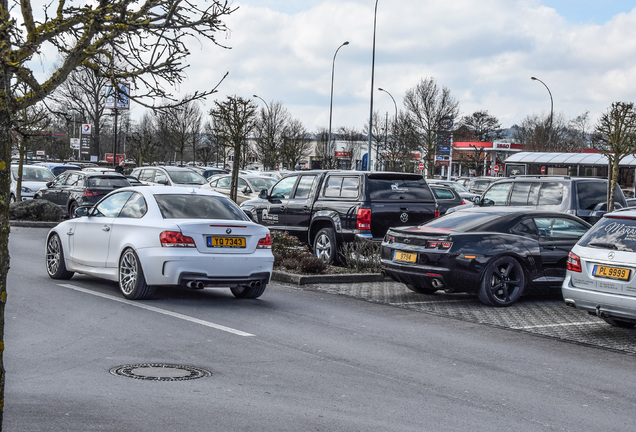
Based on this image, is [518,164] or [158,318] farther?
[518,164]

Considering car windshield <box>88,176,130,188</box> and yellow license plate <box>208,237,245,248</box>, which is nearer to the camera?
yellow license plate <box>208,237,245,248</box>

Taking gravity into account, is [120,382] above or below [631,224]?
below

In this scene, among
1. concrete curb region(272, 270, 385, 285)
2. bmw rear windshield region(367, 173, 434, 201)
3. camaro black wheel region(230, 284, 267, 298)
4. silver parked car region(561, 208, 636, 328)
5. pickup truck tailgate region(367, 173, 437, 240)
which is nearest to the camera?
silver parked car region(561, 208, 636, 328)

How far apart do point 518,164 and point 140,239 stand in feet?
176

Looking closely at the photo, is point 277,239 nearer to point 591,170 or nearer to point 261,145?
point 591,170

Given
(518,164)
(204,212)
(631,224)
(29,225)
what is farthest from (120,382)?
(518,164)

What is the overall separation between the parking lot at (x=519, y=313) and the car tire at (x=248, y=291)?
5.58ft

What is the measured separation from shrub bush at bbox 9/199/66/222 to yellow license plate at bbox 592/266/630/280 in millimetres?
19115

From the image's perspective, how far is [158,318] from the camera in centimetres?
969

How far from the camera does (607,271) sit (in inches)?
381

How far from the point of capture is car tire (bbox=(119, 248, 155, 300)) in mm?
10781

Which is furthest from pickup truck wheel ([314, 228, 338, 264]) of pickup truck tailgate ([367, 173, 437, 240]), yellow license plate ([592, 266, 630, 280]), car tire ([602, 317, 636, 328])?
yellow license plate ([592, 266, 630, 280])

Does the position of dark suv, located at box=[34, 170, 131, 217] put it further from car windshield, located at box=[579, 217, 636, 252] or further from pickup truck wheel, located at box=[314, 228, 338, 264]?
car windshield, located at box=[579, 217, 636, 252]

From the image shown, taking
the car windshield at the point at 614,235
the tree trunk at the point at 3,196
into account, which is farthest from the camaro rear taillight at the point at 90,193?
the tree trunk at the point at 3,196
